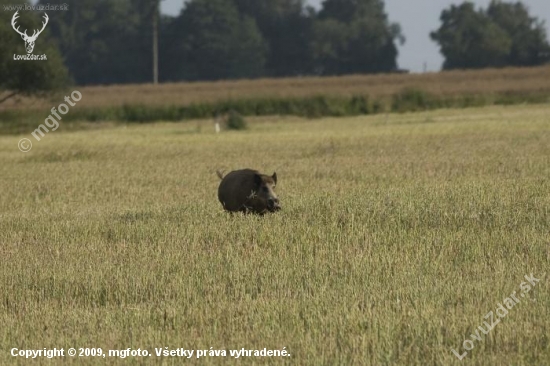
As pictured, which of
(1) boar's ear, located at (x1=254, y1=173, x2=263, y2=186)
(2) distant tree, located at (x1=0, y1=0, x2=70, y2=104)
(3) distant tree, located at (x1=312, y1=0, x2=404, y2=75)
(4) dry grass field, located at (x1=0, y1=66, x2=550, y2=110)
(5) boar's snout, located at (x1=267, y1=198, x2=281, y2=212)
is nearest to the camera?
(5) boar's snout, located at (x1=267, y1=198, x2=281, y2=212)

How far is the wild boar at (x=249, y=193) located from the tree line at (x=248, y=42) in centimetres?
8381

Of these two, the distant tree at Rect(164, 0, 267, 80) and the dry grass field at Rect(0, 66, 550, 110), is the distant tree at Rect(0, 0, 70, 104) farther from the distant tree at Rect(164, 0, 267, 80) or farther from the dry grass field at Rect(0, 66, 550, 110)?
the distant tree at Rect(164, 0, 267, 80)

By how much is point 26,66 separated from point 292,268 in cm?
4067

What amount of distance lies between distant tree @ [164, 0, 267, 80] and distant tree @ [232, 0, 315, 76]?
112 inches

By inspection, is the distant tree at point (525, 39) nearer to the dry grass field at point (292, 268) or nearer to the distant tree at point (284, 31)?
the distant tree at point (284, 31)

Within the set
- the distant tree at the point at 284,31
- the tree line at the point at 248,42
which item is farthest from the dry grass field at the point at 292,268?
the distant tree at the point at 284,31

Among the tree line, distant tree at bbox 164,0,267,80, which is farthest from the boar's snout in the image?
distant tree at bbox 164,0,267,80

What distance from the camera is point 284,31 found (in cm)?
11288

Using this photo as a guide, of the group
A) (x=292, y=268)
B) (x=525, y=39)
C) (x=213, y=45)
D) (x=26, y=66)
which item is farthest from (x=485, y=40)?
(x=292, y=268)

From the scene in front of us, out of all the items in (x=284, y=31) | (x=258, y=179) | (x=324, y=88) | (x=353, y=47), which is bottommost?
(x=258, y=179)

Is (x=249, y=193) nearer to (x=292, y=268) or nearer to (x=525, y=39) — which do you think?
(x=292, y=268)

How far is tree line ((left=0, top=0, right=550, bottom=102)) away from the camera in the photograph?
100750 mm

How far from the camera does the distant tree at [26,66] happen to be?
46719 millimetres

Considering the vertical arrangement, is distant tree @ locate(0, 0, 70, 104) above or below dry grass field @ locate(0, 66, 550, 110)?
above
